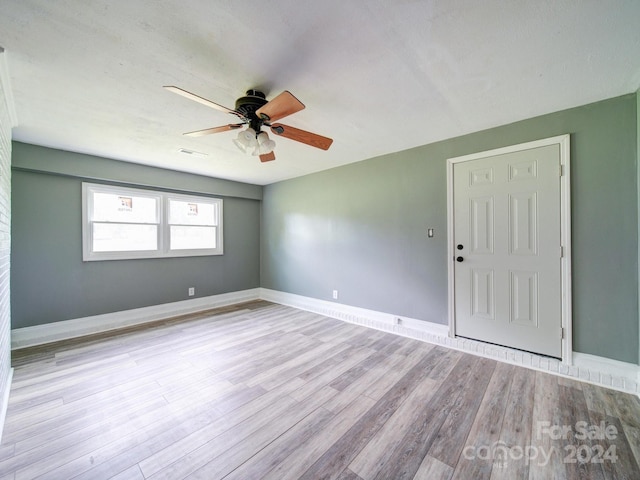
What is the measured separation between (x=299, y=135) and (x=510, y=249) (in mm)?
2452

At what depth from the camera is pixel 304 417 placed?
1.81m

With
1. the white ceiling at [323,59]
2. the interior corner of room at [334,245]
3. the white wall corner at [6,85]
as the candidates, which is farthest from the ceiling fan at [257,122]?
the white wall corner at [6,85]

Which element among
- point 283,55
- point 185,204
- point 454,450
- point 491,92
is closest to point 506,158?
point 491,92

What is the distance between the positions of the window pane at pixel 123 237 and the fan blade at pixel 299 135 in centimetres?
330

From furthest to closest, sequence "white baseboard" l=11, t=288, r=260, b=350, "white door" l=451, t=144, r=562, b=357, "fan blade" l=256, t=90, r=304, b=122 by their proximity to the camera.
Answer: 1. "white baseboard" l=11, t=288, r=260, b=350
2. "white door" l=451, t=144, r=562, b=357
3. "fan blade" l=256, t=90, r=304, b=122

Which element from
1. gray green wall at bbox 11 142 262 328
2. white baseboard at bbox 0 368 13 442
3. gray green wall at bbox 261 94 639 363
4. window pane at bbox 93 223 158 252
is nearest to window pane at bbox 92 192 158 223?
window pane at bbox 93 223 158 252

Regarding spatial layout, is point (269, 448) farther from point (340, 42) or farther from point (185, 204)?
point (185, 204)

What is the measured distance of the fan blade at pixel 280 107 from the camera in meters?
1.63

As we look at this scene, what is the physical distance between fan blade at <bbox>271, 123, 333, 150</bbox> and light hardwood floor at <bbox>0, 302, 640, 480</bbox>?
216cm

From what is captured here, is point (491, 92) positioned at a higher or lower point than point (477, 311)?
higher

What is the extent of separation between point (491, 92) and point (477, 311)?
220 cm

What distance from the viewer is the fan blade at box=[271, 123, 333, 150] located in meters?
2.03

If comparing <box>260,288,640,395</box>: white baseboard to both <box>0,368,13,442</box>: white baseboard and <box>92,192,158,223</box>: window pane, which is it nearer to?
<box>92,192,158,223</box>: window pane

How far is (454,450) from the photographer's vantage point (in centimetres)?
152
